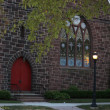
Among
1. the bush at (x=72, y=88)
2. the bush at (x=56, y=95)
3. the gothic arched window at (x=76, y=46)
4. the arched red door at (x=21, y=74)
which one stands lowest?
the bush at (x=56, y=95)

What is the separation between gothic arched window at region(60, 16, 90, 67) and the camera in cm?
2359

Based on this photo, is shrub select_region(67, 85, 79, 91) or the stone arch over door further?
shrub select_region(67, 85, 79, 91)

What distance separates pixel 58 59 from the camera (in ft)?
75.2

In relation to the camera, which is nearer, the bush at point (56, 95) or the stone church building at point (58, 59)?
the bush at point (56, 95)

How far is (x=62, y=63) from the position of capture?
23344 millimetres

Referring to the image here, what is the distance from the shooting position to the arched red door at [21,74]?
21500mm

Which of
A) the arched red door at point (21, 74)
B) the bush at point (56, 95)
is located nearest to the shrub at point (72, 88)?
the bush at point (56, 95)

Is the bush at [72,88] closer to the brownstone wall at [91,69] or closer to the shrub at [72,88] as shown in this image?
the shrub at [72,88]

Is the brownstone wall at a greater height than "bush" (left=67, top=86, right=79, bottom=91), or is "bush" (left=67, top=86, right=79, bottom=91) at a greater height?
the brownstone wall

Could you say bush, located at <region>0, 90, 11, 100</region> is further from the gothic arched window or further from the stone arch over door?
the gothic arched window

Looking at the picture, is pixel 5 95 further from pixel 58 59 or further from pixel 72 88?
pixel 72 88

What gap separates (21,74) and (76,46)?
5509 millimetres

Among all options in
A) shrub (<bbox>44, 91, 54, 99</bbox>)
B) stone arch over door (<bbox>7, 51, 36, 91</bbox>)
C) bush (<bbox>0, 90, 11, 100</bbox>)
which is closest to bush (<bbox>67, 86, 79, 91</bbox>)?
shrub (<bbox>44, 91, 54, 99</bbox>)

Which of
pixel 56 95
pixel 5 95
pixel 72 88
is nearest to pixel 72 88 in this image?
pixel 72 88
